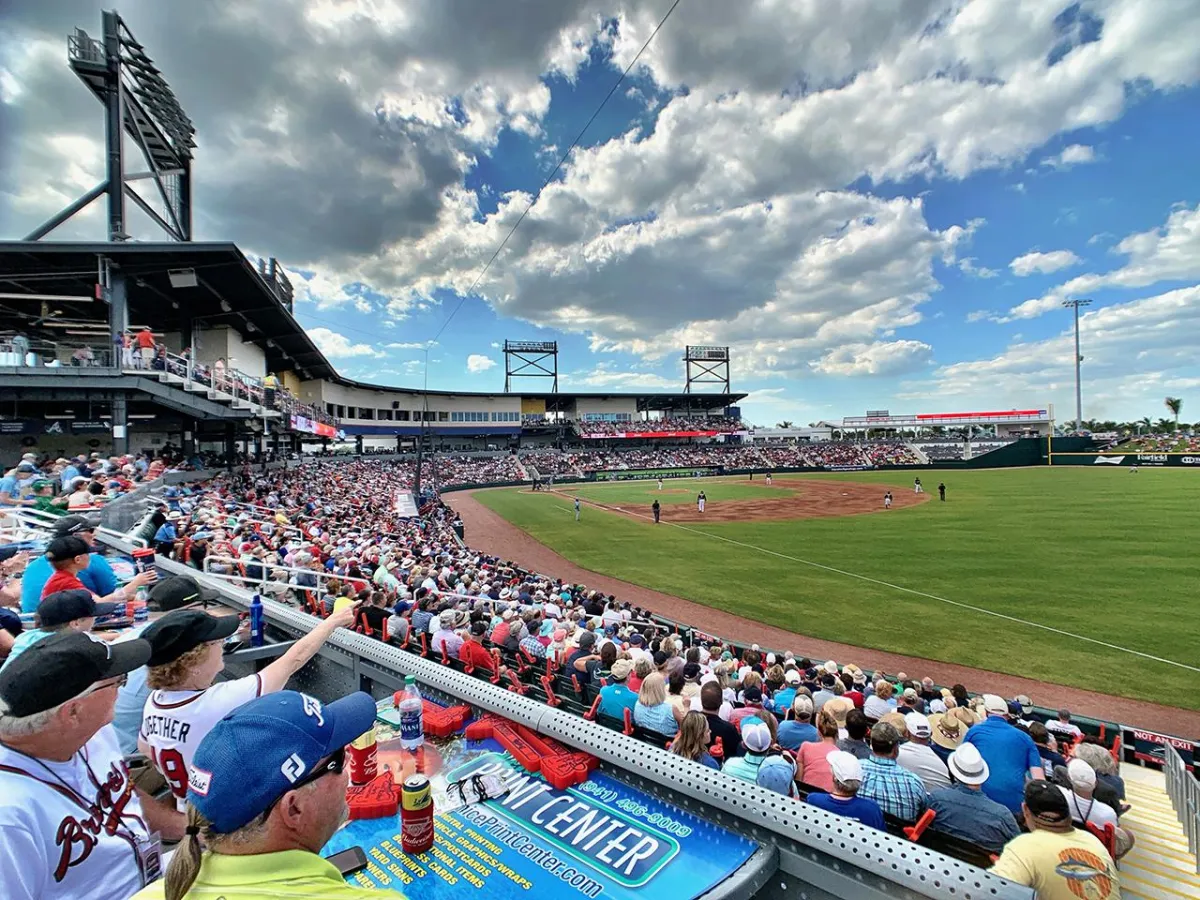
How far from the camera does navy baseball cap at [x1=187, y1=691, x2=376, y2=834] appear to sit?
132cm

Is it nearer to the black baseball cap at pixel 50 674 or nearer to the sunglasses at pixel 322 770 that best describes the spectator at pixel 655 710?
the sunglasses at pixel 322 770

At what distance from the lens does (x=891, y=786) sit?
3906mm

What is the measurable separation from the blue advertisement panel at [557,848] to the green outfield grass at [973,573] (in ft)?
40.0

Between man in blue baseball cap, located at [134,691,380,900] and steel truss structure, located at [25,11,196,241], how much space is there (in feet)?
96.8

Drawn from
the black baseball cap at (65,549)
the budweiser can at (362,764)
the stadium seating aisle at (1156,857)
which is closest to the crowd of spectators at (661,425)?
the stadium seating aisle at (1156,857)

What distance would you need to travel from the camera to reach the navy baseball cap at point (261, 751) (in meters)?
1.32

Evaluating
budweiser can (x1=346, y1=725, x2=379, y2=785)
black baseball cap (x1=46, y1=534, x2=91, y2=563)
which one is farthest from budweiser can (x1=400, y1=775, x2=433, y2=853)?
black baseball cap (x1=46, y1=534, x2=91, y2=563)

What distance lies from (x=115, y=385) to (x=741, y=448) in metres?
78.1

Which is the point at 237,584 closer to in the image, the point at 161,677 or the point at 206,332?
the point at 161,677

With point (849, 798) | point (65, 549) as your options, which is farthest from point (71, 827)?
point (65, 549)

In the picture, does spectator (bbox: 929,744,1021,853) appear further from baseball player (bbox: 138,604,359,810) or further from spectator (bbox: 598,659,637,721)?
baseball player (bbox: 138,604,359,810)

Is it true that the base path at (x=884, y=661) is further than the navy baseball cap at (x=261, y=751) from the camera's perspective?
Yes

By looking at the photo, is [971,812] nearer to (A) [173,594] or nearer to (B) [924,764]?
(B) [924,764]

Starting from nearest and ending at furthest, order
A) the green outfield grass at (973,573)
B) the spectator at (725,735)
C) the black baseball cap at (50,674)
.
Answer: the black baseball cap at (50,674) → the spectator at (725,735) → the green outfield grass at (973,573)
